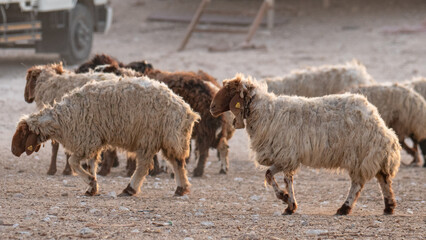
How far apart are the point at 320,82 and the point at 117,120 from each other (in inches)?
202

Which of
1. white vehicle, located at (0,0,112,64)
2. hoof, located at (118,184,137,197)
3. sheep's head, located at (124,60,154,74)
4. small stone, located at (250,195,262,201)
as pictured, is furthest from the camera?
white vehicle, located at (0,0,112,64)

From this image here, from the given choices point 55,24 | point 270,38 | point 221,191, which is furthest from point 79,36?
point 221,191

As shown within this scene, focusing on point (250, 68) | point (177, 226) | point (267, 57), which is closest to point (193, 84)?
point (177, 226)

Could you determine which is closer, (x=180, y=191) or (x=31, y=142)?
(x=31, y=142)

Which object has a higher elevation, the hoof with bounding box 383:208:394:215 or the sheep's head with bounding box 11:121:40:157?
the sheep's head with bounding box 11:121:40:157

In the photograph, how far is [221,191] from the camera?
32.0 ft

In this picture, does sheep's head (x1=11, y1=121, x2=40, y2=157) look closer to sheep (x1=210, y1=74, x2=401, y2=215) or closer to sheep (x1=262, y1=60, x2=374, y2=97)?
sheep (x1=210, y1=74, x2=401, y2=215)

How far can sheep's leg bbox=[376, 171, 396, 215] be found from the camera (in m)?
8.32

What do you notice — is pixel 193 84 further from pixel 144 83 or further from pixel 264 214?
pixel 264 214

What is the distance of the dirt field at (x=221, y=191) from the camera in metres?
7.02

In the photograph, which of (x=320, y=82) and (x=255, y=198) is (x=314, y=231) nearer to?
(x=255, y=198)

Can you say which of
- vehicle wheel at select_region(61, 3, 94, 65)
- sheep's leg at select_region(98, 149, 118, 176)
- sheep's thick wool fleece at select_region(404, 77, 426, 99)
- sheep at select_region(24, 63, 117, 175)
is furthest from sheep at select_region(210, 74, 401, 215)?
vehicle wheel at select_region(61, 3, 94, 65)

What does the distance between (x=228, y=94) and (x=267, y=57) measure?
11.8 meters

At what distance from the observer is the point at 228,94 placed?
8.60 meters
